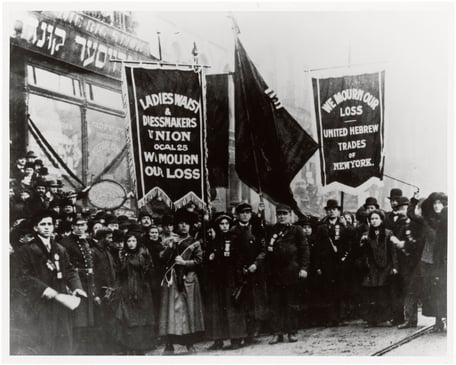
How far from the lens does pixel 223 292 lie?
6176 mm

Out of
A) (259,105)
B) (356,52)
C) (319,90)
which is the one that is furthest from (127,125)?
(356,52)

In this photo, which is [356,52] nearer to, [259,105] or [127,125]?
[259,105]

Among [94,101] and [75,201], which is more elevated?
[94,101]

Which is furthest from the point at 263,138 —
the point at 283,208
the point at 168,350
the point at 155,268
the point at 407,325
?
the point at 407,325

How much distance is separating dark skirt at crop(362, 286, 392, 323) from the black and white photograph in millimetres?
21

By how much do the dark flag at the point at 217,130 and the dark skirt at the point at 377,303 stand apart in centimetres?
171

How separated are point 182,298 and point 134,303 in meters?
0.43

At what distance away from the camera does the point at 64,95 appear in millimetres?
6113

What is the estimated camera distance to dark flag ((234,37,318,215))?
6242 millimetres

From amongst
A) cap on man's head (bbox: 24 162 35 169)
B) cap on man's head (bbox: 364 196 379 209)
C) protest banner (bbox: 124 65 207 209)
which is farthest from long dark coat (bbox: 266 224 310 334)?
cap on man's head (bbox: 24 162 35 169)

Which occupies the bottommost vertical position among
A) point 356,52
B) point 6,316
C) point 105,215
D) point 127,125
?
point 6,316

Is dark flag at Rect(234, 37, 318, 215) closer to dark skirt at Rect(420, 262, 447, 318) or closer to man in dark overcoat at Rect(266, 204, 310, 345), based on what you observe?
man in dark overcoat at Rect(266, 204, 310, 345)

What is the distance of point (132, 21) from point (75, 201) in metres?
1.72

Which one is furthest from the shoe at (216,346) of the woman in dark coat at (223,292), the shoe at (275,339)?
the shoe at (275,339)
